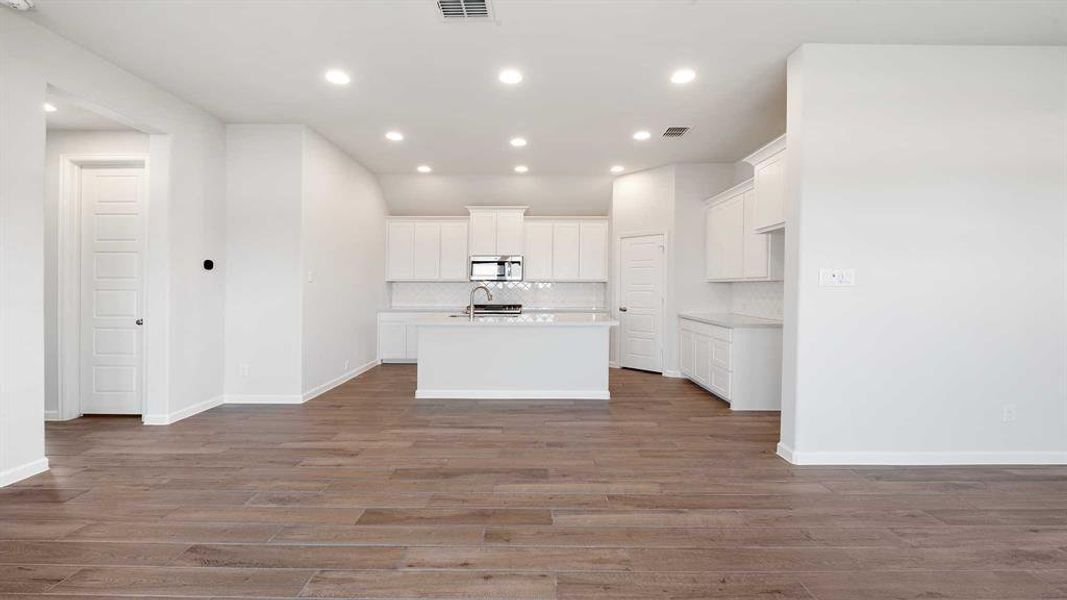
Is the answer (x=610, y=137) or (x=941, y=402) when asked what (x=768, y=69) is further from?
(x=941, y=402)

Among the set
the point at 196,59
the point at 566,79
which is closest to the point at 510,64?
the point at 566,79

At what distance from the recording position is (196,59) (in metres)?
3.82

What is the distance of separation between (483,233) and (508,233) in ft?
1.40

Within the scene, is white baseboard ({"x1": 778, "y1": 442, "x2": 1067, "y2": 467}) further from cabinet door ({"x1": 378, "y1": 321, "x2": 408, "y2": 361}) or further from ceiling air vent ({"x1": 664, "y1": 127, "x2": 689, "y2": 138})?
cabinet door ({"x1": 378, "y1": 321, "x2": 408, "y2": 361})

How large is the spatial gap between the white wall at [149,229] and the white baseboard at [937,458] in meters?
5.16

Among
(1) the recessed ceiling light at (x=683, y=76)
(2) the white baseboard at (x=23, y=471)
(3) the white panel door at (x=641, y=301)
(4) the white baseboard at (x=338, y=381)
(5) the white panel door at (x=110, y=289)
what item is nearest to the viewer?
(2) the white baseboard at (x=23, y=471)

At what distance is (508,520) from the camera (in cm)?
264

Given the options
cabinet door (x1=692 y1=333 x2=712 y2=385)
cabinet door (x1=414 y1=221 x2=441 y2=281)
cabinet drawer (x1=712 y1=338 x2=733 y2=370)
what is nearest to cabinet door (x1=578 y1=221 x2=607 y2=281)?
cabinet door (x1=414 y1=221 x2=441 y2=281)

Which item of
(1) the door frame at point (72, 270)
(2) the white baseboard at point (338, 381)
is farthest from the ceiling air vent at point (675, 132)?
(1) the door frame at point (72, 270)

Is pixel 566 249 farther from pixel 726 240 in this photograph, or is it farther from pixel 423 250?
pixel 726 240

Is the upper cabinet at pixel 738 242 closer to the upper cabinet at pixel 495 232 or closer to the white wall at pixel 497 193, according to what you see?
the white wall at pixel 497 193

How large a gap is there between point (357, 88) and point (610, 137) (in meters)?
2.78

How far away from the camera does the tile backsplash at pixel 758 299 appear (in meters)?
5.71

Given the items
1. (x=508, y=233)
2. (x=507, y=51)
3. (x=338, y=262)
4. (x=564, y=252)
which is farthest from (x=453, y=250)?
(x=507, y=51)
